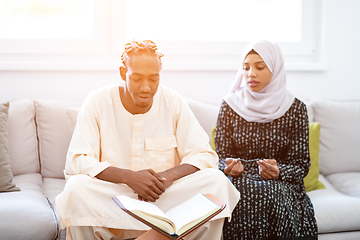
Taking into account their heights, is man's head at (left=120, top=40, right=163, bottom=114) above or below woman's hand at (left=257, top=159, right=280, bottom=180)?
above

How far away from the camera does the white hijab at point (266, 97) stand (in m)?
2.29

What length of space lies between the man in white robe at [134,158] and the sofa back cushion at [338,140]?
1079 mm

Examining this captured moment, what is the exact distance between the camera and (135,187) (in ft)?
5.72

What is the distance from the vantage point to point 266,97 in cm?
235

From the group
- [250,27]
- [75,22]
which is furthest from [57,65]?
[250,27]

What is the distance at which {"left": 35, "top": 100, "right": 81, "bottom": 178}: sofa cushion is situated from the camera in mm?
2475

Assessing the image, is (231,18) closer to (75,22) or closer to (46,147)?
(75,22)

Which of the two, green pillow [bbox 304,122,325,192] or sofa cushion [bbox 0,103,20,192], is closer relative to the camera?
sofa cushion [bbox 0,103,20,192]

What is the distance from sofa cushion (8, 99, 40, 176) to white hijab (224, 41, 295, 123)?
1.19 meters

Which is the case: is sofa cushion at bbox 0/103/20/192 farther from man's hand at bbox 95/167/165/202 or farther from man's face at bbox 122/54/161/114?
man's face at bbox 122/54/161/114

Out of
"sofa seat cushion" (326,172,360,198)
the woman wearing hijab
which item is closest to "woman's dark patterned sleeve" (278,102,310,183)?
the woman wearing hijab

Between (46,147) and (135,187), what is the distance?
3.18 ft

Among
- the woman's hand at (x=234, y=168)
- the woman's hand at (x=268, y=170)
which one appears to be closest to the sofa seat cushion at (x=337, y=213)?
the woman's hand at (x=268, y=170)

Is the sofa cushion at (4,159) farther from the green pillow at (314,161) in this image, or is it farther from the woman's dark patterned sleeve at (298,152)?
the green pillow at (314,161)
